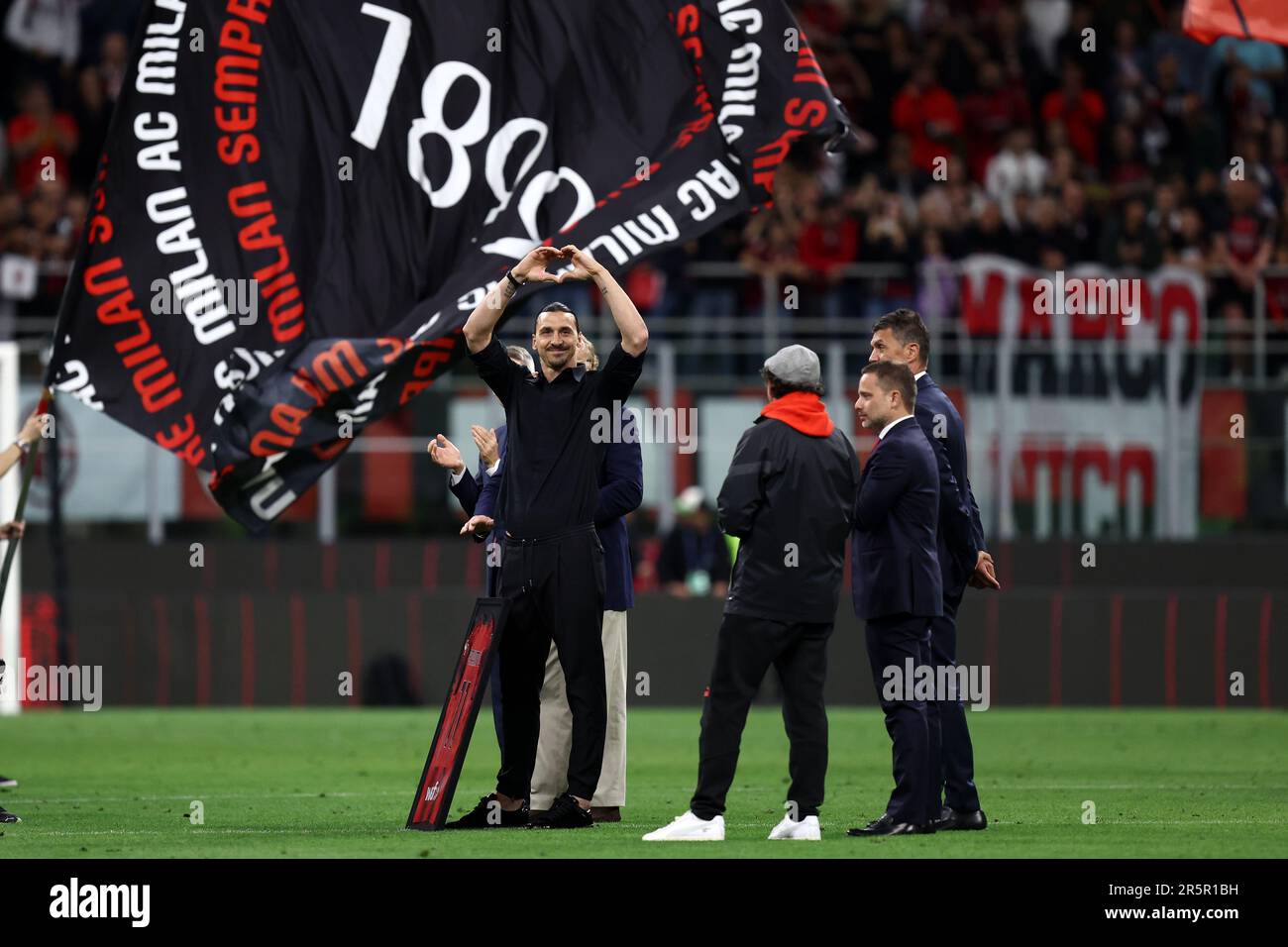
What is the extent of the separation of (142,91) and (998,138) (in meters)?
17.4

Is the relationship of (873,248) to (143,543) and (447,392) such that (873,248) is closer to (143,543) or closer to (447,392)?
(447,392)

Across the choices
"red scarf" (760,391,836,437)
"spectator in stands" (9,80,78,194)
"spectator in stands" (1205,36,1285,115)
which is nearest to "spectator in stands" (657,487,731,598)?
"spectator in stands" (9,80,78,194)

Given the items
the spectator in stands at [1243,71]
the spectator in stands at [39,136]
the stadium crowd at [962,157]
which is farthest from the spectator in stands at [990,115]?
the spectator in stands at [39,136]

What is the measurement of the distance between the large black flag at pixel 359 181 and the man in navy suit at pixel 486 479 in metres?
0.83

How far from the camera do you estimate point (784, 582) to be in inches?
415

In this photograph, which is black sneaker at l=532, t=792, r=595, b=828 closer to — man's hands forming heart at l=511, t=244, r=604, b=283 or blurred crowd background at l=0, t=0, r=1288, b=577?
man's hands forming heart at l=511, t=244, r=604, b=283

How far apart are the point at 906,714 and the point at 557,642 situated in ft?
5.44

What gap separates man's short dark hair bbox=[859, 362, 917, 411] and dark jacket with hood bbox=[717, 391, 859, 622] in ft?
1.52

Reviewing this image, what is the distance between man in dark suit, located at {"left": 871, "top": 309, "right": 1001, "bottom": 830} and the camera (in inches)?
445

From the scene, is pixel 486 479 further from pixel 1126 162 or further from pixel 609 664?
pixel 1126 162

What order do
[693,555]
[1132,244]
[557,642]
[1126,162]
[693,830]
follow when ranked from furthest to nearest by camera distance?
[1126,162]
[1132,244]
[693,555]
[557,642]
[693,830]

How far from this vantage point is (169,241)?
12977 millimetres

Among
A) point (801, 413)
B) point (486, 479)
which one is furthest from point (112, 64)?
point (801, 413)

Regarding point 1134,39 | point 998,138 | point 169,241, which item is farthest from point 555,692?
point 1134,39
